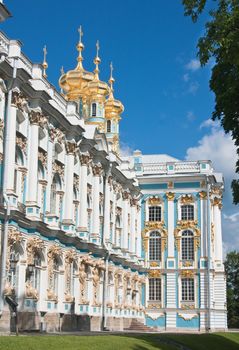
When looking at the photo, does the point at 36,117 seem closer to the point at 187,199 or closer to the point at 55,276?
the point at 55,276

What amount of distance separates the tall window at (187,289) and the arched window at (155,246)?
8.64 feet

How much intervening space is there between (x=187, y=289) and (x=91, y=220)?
44.2 feet

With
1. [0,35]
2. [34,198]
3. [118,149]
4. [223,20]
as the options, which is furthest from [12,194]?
[118,149]

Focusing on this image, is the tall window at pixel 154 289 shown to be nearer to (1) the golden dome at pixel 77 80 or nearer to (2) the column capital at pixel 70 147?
(1) the golden dome at pixel 77 80

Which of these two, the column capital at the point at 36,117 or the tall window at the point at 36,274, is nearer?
the tall window at the point at 36,274

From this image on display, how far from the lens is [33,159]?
2841 cm

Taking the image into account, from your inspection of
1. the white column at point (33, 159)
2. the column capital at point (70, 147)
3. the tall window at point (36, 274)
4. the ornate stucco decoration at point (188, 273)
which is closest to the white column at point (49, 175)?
the white column at point (33, 159)

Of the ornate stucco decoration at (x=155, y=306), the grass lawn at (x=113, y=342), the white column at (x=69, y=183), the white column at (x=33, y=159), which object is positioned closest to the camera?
the grass lawn at (x=113, y=342)

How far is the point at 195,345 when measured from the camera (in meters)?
25.5

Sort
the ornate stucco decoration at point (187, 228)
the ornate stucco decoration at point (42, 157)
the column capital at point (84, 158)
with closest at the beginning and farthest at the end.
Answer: the ornate stucco decoration at point (42, 157) → the column capital at point (84, 158) → the ornate stucco decoration at point (187, 228)

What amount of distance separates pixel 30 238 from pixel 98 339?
8.69 meters

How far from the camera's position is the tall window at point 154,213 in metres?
49.7

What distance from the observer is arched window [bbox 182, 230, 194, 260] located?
4816cm

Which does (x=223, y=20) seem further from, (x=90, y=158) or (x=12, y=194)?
(x=90, y=158)
